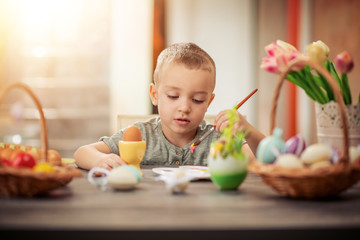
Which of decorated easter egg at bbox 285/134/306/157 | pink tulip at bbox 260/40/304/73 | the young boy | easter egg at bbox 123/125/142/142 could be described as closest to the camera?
decorated easter egg at bbox 285/134/306/157

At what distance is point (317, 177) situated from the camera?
0.73 metres

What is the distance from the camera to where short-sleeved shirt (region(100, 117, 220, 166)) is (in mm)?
1583

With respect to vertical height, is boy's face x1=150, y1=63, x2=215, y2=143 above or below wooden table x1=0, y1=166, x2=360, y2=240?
above

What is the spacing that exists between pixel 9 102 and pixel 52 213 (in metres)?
4.17

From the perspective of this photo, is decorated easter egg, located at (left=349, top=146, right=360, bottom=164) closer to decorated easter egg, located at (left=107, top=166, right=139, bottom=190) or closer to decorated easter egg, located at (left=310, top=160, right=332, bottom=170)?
decorated easter egg, located at (left=310, top=160, right=332, bottom=170)

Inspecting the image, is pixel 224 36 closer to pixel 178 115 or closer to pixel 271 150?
pixel 178 115

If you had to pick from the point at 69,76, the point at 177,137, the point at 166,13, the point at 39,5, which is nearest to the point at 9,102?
the point at 69,76

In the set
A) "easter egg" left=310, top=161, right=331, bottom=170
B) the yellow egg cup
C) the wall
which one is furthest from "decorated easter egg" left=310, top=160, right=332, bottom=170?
the wall

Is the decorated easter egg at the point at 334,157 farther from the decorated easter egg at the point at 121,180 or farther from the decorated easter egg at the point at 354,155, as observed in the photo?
the decorated easter egg at the point at 121,180

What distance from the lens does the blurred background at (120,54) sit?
4.06 m

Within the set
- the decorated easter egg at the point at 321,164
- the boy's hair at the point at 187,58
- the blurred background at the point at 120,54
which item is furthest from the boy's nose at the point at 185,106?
the blurred background at the point at 120,54

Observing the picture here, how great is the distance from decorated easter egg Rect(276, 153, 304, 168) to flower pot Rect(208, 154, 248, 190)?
0.10 m

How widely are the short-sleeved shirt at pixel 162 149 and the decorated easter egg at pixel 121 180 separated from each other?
70 cm

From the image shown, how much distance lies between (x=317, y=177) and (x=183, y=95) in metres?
0.76
